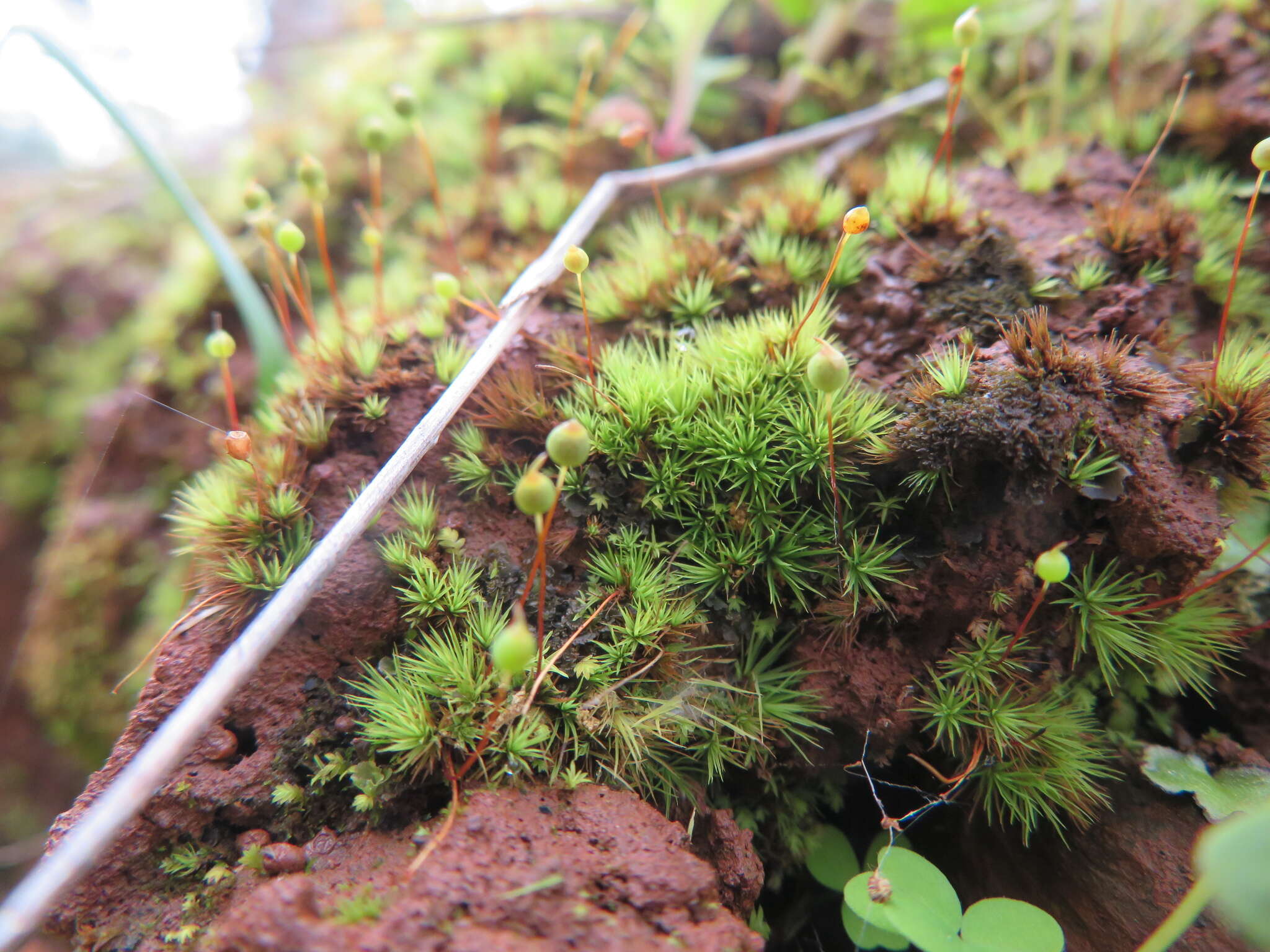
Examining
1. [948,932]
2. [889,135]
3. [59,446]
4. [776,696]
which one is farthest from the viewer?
[59,446]

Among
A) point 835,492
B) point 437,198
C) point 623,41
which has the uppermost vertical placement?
point 623,41

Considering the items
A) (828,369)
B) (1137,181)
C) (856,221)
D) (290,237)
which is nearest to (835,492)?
(828,369)

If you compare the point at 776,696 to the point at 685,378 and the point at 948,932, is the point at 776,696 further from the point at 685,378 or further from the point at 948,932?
the point at 685,378

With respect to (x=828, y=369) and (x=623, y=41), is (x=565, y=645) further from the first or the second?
(x=623, y=41)

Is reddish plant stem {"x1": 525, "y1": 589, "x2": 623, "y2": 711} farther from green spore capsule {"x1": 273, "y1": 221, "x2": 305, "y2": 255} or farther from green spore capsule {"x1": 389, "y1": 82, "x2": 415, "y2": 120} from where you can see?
green spore capsule {"x1": 389, "y1": 82, "x2": 415, "y2": 120}

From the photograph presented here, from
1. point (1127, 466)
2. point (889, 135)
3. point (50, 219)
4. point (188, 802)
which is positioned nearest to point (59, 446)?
point (50, 219)

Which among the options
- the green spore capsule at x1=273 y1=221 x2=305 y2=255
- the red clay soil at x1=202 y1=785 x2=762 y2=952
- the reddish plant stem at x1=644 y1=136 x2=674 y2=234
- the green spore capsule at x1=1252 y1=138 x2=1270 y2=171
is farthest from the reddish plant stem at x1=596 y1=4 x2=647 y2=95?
the red clay soil at x1=202 y1=785 x2=762 y2=952
